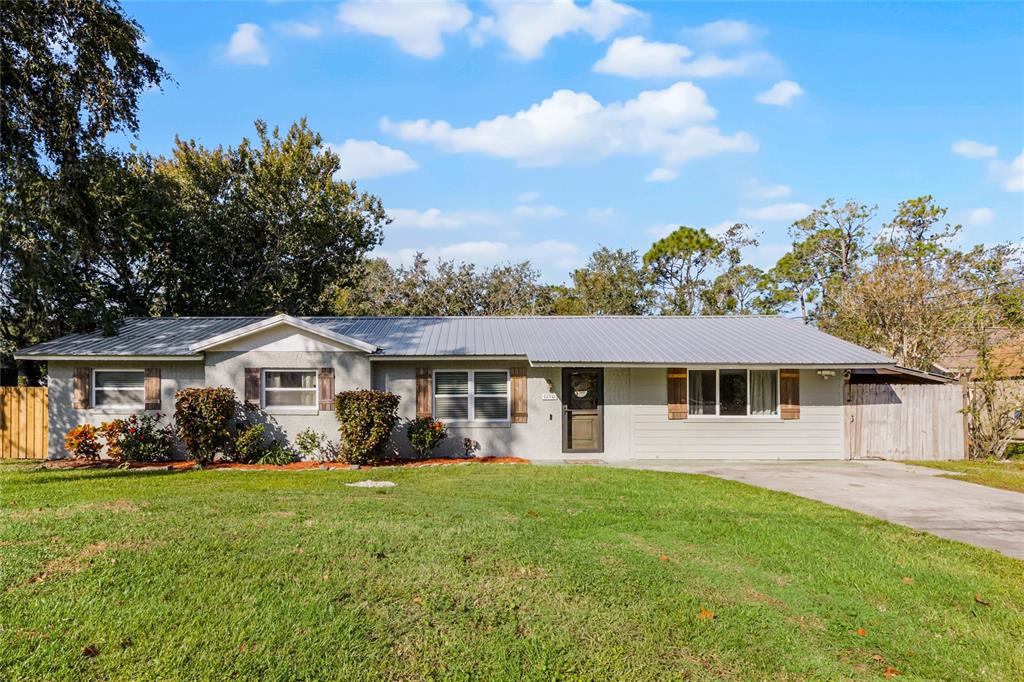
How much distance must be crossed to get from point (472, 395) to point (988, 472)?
11.2m

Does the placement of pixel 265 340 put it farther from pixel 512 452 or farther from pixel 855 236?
pixel 855 236

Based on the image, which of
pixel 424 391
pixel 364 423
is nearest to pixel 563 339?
pixel 424 391

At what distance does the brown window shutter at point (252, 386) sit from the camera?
45.2 feet

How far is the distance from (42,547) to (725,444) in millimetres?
13218

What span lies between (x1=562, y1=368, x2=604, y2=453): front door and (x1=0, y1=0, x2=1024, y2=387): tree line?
10.9 m

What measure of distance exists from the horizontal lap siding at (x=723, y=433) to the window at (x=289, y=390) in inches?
303

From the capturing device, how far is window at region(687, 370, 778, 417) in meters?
14.8

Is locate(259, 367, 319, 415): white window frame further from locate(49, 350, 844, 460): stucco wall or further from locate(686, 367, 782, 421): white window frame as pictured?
locate(686, 367, 782, 421): white window frame

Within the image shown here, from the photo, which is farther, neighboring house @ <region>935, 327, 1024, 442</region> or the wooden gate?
neighboring house @ <region>935, 327, 1024, 442</region>

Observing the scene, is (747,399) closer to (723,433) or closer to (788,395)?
(788,395)

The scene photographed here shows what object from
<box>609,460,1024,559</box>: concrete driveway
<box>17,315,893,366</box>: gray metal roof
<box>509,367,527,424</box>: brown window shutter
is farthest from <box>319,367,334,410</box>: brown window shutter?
<box>609,460,1024,559</box>: concrete driveway

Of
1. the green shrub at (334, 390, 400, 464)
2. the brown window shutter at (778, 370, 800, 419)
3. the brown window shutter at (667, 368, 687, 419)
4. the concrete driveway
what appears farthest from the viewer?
the brown window shutter at (778, 370, 800, 419)

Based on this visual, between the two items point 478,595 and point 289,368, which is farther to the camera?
point 289,368

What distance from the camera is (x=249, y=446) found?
13.3m
